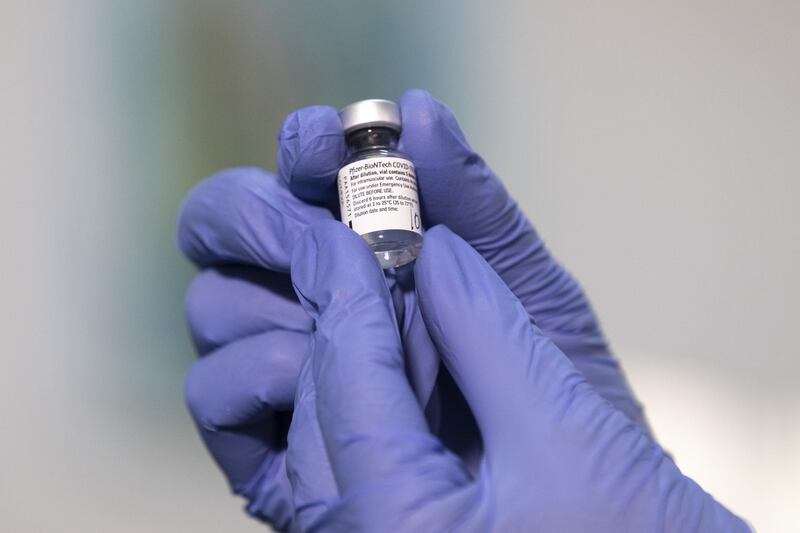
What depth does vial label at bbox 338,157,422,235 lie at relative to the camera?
76 cm

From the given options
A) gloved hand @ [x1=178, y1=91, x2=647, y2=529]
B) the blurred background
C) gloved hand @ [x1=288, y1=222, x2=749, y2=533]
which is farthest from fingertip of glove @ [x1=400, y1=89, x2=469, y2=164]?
the blurred background

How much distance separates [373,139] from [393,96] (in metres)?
0.61

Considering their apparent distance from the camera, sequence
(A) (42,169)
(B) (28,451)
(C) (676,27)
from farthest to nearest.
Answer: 1. (C) (676,27)
2. (A) (42,169)
3. (B) (28,451)

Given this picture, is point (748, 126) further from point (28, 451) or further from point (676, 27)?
point (28, 451)

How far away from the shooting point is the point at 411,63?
1461mm

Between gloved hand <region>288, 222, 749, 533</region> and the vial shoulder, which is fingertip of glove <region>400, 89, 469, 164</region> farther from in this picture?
gloved hand <region>288, 222, 749, 533</region>

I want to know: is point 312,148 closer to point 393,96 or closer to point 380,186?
point 380,186

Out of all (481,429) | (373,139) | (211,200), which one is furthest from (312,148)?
(481,429)

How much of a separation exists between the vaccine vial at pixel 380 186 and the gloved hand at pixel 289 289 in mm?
27

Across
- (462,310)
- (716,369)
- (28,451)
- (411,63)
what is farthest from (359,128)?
(716,369)

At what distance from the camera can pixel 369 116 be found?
0.83 m

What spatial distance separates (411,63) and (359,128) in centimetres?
68

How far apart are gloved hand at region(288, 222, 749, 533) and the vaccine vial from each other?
37 mm

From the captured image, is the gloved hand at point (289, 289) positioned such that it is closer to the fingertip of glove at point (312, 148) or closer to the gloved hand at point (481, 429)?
the fingertip of glove at point (312, 148)
